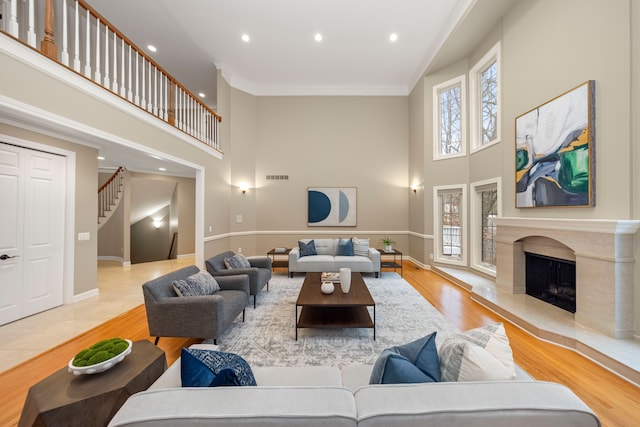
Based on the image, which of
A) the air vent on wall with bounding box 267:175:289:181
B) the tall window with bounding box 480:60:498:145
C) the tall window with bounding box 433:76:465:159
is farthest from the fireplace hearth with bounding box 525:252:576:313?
the air vent on wall with bounding box 267:175:289:181

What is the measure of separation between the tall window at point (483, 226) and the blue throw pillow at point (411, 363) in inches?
172

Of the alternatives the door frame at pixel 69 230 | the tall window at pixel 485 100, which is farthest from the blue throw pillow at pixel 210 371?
the tall window at pixel 485 100

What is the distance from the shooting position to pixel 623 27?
2.51m

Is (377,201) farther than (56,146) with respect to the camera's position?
Yes

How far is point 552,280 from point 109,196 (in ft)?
32.1

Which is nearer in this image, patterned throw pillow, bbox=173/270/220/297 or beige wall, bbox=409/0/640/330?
beige wall, bbox=409/0/640/330

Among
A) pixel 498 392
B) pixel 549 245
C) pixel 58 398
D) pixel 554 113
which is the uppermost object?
pixel 554 113

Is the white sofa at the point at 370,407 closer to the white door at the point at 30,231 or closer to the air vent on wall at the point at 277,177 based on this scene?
the white door at the point at 30,231

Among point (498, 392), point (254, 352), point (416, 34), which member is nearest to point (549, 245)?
point (498, 392)

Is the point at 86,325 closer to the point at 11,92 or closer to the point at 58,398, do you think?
the point at 58,398

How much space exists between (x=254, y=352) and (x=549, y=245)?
13.1 feet

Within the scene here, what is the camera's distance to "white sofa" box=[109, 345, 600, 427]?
0.82 meters

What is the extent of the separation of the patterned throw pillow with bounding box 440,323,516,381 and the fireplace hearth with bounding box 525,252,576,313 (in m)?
3.01

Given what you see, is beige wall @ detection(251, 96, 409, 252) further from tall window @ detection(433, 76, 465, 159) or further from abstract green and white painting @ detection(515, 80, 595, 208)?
abstract green and white painting @ detection(515, 80, 595, 208)
